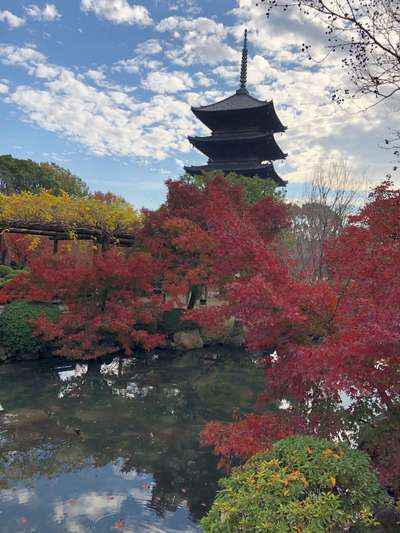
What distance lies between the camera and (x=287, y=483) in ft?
10.1

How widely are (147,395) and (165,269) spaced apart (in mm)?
4574

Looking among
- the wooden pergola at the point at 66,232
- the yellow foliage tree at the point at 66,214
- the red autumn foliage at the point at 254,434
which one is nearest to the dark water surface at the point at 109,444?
the red autumn foliage at the point at 254,434

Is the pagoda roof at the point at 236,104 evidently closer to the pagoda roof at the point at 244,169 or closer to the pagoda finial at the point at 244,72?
the pagoda finial at the point at 244,72

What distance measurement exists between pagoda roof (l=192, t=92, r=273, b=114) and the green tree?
45.3 feet

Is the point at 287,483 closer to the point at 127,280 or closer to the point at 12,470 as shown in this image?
the point at 12,470

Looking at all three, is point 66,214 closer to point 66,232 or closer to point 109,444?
point 66,232

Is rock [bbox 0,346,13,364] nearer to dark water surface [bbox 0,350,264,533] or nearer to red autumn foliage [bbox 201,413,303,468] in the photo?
dark water surface [bbox 0,350,264,533]

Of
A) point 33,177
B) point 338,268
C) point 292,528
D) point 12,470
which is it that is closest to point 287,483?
point 292,528

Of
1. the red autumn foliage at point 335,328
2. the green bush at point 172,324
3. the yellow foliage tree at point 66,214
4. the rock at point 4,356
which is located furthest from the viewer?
the green bush at point 172,324

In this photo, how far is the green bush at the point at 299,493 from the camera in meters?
2.85

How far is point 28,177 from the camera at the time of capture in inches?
1387

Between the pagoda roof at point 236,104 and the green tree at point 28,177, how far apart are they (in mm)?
13801

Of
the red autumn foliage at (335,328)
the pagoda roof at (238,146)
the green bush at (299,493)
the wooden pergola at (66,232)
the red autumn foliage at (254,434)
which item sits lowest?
the red autumn foliage at (254,434)

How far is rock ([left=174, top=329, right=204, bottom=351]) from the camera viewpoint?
13922 mm
